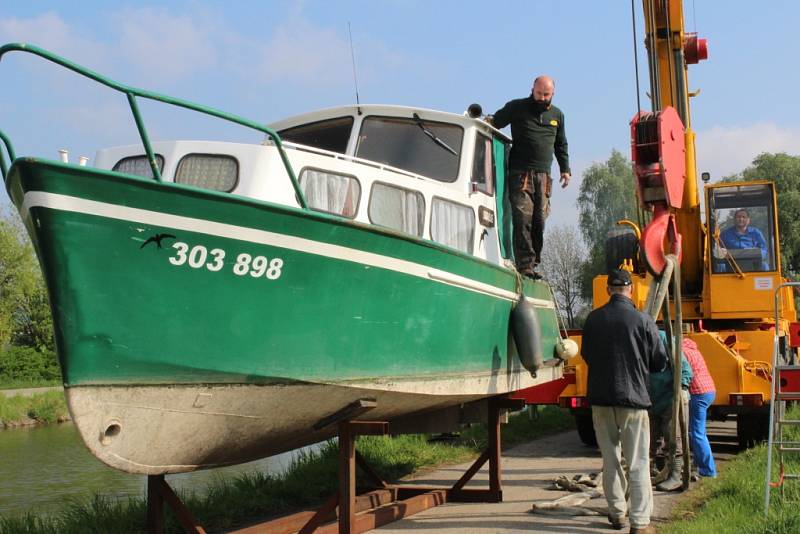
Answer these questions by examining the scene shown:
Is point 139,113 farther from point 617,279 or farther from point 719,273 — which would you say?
point 719,273

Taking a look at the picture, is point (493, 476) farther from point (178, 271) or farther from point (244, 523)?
point (178, 271)

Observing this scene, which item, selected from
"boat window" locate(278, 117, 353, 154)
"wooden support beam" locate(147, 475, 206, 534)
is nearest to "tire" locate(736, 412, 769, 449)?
"boat window" locate(278, 117, 353, 154)

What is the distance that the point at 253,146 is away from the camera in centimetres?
526

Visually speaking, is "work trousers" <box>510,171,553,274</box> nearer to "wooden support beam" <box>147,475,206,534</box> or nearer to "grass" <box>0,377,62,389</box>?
"wooden support beam" <box>147,475,206,534</box>

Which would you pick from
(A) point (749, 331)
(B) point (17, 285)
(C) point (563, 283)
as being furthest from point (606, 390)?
(C) point (563, 283)

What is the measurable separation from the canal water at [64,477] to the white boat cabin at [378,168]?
4.16 metres

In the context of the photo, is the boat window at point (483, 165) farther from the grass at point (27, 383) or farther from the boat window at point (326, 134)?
the grass at point (27, 383)

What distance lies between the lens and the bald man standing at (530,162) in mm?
7441

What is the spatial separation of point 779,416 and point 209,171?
4.64m

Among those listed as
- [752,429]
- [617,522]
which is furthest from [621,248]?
[617,522]

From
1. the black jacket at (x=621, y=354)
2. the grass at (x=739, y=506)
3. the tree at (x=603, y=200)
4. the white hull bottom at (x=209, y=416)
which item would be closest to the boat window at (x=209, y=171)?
the white hull bottom at (x=209, y=416)

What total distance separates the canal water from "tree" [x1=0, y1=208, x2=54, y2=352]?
2217cm

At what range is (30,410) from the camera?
22.9 metres

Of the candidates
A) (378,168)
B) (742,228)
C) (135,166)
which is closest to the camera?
(135,166)
